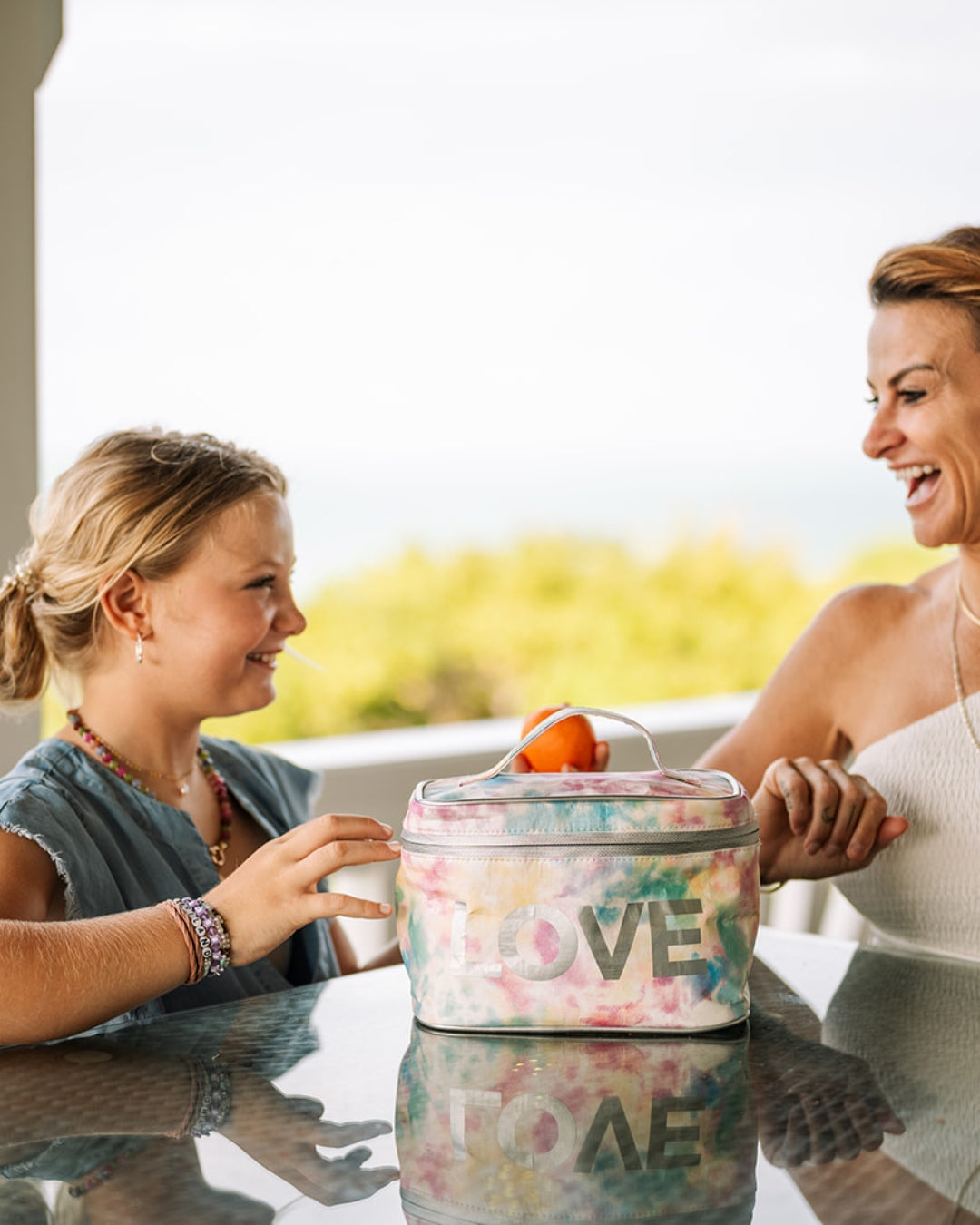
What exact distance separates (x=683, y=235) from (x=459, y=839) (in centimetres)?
2028

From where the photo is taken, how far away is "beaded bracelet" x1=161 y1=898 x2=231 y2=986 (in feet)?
3.86

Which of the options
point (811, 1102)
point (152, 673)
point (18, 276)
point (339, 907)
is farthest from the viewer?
point (18, 276)

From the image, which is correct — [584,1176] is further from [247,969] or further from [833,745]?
[833,745]

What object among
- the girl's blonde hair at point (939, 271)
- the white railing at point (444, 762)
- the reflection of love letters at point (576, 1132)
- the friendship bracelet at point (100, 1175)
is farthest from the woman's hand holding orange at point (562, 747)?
the white railing at point (444, 762)

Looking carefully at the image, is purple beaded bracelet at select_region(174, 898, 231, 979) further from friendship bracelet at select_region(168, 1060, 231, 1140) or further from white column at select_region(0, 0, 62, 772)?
white column at select_region(0, 0, 62, 772)

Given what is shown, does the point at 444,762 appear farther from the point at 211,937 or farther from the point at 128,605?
the point at 211,937

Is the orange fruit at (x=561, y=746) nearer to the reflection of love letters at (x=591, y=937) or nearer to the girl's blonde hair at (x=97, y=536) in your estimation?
the reflection of love letters at (x=591, y=937)

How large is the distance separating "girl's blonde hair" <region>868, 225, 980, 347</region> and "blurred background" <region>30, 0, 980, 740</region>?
16067 millimetres

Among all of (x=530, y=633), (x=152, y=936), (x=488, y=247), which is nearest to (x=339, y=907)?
(x=152, y=936)

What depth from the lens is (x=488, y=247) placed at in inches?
832

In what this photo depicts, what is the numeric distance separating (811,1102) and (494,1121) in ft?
0.78

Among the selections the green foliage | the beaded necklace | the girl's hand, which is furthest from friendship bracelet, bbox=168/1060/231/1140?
the green foliage

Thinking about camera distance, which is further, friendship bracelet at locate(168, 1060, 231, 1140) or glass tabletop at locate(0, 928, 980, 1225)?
friendship bracelet at locate(168, 1060, 231, 1140)

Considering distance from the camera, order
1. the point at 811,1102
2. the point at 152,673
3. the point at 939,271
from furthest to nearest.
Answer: the point at 939,271 < the point at 152,673 < the point at 811,1102
